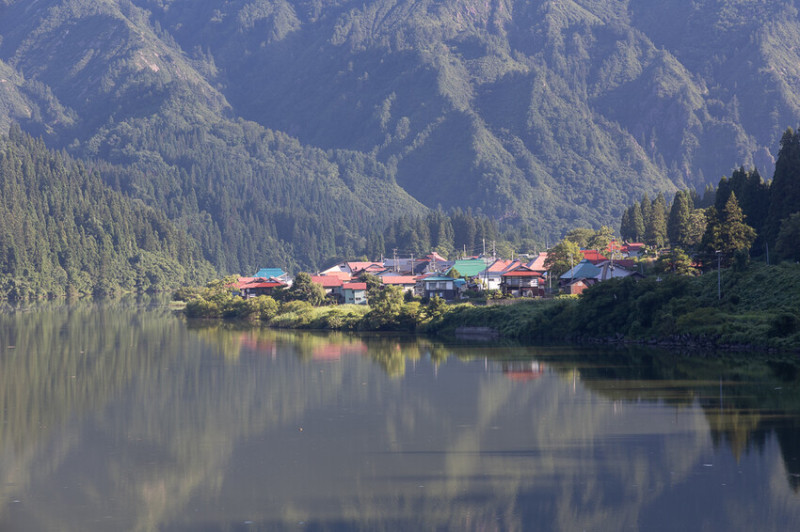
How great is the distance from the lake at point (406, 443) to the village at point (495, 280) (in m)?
22.7

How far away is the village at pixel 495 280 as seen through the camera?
2982 inches

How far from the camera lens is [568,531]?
2331 centimetres

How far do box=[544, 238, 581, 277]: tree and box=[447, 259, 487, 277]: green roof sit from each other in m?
14.5

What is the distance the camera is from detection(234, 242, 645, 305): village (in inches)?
2982

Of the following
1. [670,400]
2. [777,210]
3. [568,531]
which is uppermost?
[777,210]

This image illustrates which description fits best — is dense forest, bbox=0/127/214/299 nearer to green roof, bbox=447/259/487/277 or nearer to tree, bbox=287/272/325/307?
tree, bbox=287/272/325/307

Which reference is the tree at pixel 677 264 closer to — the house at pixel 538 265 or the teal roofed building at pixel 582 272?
the teal roofed building at pixel 582 272

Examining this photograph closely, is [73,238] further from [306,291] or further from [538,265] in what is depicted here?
[538,265]

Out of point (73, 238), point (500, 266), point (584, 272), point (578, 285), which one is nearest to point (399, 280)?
point (500, 266)

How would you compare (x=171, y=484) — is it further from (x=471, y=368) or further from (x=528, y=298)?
(x=528, y=298)

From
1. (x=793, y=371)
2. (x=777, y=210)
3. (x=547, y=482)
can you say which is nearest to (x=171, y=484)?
(x=547, y=482)

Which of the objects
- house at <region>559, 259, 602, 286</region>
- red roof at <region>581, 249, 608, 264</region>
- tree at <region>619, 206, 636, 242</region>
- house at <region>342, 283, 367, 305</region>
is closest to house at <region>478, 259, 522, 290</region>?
red roof at <region>581, 249, 608, 264</region>

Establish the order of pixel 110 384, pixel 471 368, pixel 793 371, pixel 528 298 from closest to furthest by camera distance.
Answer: pixel 793 371, pixel 110 384, pixel 471 368, pixel 528 298

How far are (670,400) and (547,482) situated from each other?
1203cm
